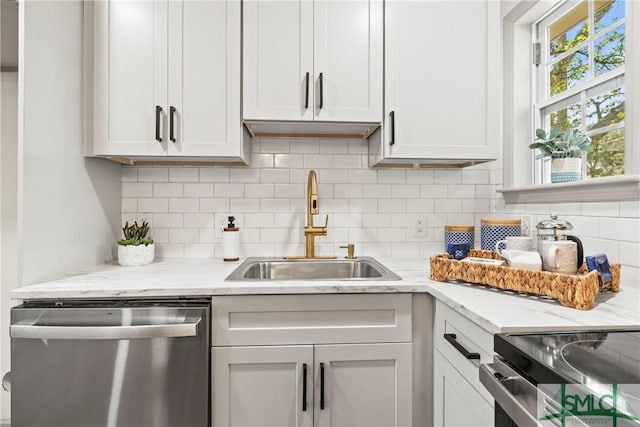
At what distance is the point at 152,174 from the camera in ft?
6.60

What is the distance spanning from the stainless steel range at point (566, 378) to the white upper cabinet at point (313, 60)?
122cm

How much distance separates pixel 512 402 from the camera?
71cm

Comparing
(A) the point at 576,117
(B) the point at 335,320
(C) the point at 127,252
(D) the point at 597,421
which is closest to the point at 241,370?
(B) the point at 335,320

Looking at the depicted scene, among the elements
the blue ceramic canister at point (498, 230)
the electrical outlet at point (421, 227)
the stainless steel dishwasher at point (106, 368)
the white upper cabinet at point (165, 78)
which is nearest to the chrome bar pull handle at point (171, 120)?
the white upper cabinet at point (165, 78)

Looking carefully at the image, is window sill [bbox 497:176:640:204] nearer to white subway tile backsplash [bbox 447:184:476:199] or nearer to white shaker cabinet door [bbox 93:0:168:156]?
white subway tile backsplash [bbox 447:184:476:199]

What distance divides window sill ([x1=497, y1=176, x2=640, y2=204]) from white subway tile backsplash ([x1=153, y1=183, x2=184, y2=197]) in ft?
5.91

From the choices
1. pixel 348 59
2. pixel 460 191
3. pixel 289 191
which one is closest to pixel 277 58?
pixel 348 59

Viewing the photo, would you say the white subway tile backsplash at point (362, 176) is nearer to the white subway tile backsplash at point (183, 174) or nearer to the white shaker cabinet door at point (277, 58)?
the white shaker cabinet door at point (277, 58)

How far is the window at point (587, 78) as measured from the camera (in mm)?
1467

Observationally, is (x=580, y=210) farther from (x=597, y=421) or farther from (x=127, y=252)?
(x=127, y=252)

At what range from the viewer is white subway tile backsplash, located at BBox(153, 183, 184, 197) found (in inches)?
79.4

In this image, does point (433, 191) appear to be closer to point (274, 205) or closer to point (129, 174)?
point (274, 205)

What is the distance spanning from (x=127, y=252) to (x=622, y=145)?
2221 mm

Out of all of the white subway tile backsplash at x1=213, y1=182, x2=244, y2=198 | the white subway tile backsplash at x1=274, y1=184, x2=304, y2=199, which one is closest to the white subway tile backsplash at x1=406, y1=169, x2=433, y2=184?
the white subway tile backsplash at x1=274, y1=184, x2=304, y2=199
